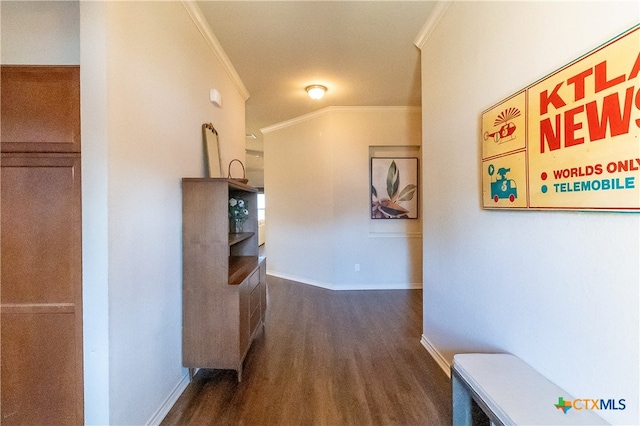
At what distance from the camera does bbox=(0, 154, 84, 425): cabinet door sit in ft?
4.50

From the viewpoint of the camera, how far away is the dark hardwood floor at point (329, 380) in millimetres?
1715

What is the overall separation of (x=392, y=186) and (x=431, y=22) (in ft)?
8.01

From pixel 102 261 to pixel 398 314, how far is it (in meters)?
3.03

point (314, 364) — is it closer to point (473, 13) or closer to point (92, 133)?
point (92, 133)

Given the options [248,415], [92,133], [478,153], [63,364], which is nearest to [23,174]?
[92,133]

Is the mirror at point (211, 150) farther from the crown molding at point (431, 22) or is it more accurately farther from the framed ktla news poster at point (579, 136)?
the framed ktla news poster at point (579, 136)

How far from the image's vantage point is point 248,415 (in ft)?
5.66

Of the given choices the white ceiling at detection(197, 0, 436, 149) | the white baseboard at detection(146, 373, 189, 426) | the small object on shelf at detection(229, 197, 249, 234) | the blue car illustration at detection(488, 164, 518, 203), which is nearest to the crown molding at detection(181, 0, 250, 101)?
the white ceiling at detection(197, 0, 436, 149)

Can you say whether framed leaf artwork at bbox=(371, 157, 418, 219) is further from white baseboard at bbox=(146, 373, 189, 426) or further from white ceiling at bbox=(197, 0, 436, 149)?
white baseboard at bbox=(146, 373, 189, 426)

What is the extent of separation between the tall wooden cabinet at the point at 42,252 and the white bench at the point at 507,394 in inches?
73.0

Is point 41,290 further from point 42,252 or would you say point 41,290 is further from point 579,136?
point 579,136

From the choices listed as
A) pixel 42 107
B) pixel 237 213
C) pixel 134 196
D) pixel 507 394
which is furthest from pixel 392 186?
pixel 42 107

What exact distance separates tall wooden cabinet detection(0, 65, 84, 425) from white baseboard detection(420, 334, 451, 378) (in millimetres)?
2282

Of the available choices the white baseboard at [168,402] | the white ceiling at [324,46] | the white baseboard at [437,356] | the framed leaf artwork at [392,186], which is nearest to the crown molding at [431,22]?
the white ceiling at [324,46]
